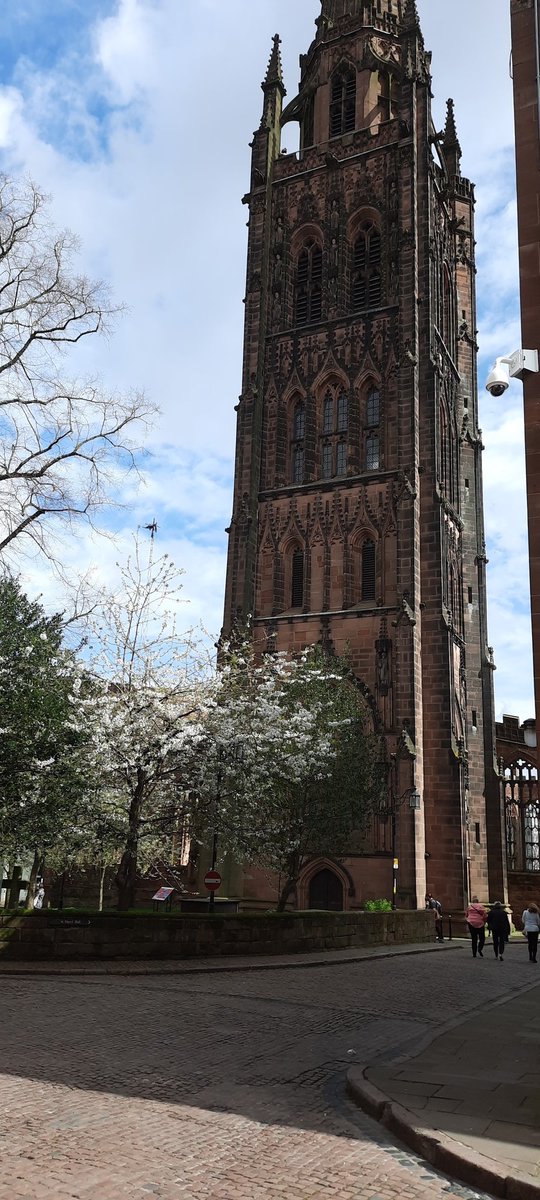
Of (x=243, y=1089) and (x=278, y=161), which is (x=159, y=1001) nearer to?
(x=243, y=1089)

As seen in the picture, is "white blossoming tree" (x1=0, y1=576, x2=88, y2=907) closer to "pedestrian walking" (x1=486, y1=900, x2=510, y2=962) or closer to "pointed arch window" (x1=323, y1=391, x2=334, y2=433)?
"pedestrian walking" (x1=486, y1=900, x2=510, y2=962)

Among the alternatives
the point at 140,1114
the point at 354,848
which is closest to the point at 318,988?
the point at 140,1114

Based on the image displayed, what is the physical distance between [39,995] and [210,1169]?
25.4 ft

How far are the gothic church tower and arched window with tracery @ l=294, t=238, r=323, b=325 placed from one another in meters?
0.10

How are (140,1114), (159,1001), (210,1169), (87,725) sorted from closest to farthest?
(210,1169)
(140,1114)
(159,1001)
(87,725)

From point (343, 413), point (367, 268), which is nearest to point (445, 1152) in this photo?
point (343, 413)

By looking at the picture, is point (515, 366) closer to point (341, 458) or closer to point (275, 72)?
point (341, 458)

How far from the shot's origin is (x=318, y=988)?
15.4 meters

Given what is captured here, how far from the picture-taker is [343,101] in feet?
164

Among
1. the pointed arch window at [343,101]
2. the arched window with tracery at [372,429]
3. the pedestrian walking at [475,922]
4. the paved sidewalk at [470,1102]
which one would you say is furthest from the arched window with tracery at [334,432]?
the paved sidewalk at [470,1102]

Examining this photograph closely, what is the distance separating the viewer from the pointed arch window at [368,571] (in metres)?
39.2

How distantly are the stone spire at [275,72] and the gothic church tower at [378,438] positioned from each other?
0.56ft

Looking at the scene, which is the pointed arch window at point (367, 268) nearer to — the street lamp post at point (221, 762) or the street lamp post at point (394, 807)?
the street lamp post at point (394, 807)

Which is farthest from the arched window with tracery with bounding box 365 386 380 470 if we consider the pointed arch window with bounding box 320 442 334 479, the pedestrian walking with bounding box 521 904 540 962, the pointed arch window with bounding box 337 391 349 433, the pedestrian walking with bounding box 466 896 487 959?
the pedestrian walking with bounding box 521 904 540 962
